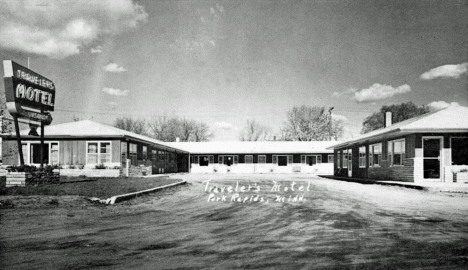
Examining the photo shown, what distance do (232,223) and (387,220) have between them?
3440mm

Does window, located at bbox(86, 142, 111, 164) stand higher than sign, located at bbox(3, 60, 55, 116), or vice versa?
sign, located at bbox(3, 60, 55, 116)

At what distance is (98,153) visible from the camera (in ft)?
101

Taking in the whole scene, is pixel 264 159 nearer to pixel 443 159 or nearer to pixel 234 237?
pixel 443 159

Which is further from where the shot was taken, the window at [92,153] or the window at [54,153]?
the window at [54,153]

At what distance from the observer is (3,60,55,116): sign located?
→ 15.6 meters

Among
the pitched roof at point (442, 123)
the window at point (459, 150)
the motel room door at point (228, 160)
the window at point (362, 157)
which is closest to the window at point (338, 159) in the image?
the window at point (362, 157)

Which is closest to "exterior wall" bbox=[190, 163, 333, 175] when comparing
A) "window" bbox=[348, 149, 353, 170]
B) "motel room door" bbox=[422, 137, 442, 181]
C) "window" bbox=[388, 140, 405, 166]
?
"window" bbox=[348, 149, 353, 170]

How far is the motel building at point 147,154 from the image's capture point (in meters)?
30.8

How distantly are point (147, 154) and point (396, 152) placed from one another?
881 inches

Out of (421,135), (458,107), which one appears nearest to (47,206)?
(421,135)

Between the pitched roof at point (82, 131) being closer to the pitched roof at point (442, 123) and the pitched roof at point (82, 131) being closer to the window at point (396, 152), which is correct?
the window at point (396, 152)

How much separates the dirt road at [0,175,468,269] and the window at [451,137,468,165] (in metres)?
12.6

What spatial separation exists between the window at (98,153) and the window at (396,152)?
20.3m

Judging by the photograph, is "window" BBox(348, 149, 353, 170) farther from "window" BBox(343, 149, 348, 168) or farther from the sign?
the sign
